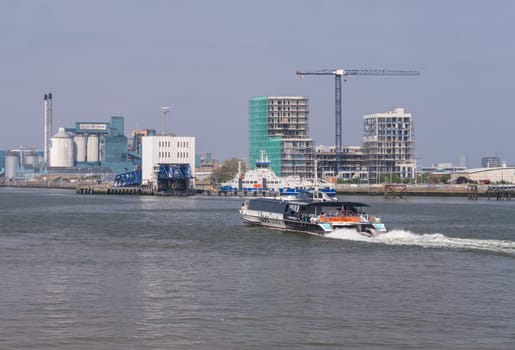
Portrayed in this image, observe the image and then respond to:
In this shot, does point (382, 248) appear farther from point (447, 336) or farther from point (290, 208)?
point (447, 336)

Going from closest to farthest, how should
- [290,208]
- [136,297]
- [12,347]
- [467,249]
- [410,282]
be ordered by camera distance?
[12,347], [136,297], [410,282], [467,249], [290,208]

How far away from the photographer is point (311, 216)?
68.5 metres

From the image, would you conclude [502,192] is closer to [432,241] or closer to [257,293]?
[432,241]

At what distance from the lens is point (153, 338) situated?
93.6 ft

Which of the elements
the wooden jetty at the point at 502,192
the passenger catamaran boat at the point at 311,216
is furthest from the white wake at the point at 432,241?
the wooden jetty at the point at 502,192

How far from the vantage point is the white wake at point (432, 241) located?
54.9 meters

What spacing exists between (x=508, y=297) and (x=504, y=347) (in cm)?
938

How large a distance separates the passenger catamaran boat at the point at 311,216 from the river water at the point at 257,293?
1.13 metres

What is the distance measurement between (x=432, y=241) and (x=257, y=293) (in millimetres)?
24133

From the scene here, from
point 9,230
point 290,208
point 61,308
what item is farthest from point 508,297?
point 9,230

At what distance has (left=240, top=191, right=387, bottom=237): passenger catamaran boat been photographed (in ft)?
213

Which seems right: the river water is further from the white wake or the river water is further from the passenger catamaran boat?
the passenger catamaran boat

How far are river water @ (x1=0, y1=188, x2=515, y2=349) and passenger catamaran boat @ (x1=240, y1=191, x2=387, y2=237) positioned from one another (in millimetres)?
1129

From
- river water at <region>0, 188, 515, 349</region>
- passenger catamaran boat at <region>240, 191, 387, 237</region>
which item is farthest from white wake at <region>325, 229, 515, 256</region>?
passenger catamaran boat at <region>240, 191, 387, 237</region>
